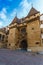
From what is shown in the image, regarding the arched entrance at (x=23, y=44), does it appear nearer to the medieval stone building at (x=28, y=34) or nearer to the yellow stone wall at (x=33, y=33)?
the medieval stone building at (x=28, y=34)

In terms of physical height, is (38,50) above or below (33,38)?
below

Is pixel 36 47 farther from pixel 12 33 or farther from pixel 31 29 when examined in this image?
pixel 12 33

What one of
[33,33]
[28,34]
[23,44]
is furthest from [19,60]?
[23,44]

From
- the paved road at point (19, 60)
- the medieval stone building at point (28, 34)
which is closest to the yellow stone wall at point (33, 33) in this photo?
the medieval stone building at point (28, 34)

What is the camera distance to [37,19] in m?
27.0

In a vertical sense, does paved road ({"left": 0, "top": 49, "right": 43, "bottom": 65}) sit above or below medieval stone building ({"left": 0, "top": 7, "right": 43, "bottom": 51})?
below

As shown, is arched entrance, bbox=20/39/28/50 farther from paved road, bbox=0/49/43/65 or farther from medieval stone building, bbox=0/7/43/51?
paved road, bbox=0/49/43/65

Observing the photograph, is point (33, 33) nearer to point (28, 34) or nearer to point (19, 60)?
point (28, 34)

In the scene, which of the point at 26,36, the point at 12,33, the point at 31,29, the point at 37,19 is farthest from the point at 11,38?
the point at 37,19

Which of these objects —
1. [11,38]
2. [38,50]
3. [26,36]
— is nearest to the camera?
[38,50]

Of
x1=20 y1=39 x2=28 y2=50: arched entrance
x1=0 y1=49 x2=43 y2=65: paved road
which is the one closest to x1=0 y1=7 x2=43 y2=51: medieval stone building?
x1=20 y1=39 x2=28 y2=50: arched entrance

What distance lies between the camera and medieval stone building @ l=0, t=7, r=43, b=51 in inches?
1013

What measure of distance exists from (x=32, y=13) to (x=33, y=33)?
6406 millimetres

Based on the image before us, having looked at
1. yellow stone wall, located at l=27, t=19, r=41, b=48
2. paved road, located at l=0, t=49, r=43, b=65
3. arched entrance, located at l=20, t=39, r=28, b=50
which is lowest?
paved road, located at l=0, t=49, r=43, b=65
